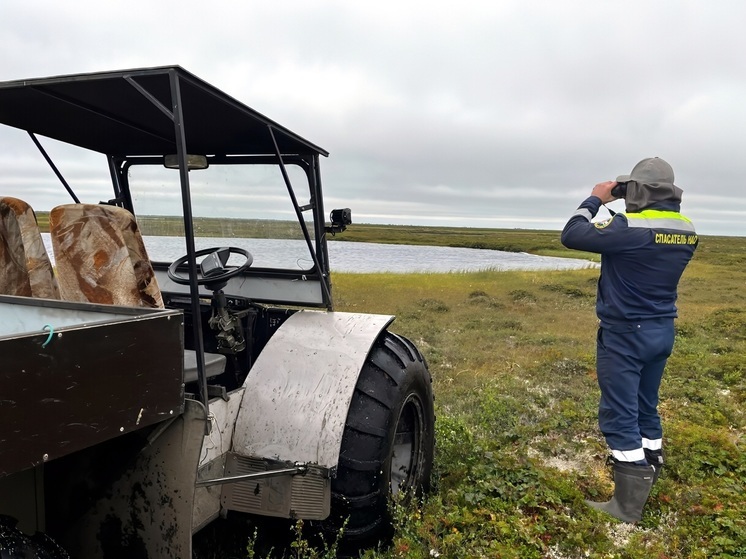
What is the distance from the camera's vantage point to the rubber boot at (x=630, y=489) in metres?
3.46

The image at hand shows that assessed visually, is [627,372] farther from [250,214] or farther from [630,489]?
[250,214]

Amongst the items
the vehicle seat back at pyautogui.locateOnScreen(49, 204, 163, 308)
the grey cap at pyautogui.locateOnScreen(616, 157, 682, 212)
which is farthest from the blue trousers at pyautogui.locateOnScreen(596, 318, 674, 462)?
the vehicle seat back at pyautogui.locateOnScreen(49, 204, 163, 308)

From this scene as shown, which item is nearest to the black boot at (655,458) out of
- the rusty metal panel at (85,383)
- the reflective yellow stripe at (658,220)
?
the reflective yellow stripe at (658,220)

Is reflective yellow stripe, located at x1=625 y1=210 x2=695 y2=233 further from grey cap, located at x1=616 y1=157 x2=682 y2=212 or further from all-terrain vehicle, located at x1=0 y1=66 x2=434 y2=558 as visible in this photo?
all-terrain vehicle, located at x1=0 y1=66 x2=434 y2=558

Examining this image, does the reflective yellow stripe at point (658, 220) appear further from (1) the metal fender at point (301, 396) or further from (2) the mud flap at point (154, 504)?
(2) the mud flap at point (154, 504)

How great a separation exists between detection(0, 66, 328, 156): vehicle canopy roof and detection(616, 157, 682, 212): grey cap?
1.92 meters

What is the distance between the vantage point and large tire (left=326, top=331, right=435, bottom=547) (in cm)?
272

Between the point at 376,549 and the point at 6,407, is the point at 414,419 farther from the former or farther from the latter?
the point at 6,407

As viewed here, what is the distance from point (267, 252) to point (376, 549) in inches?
73.2

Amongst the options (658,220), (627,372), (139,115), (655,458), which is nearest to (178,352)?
(139,115)

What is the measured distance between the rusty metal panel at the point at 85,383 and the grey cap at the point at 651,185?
9.44 ft

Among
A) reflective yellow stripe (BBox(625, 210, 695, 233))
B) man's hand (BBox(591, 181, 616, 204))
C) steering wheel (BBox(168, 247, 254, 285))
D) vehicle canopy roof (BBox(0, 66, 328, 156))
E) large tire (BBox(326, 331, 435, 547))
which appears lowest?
large tire (BBox(326, 331, 435, 547))

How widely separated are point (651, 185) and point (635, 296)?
0.68 metres

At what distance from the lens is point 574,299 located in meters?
17.2
